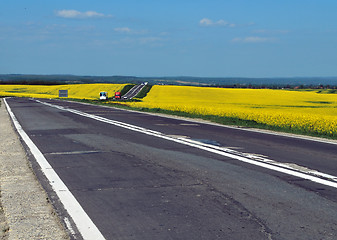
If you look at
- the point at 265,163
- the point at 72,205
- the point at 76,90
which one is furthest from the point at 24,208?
the point at 76,90

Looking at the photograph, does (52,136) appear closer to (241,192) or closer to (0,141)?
(0,141)

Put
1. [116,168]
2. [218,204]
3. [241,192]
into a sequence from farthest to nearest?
[116,168]
[241,192]
[218,204]

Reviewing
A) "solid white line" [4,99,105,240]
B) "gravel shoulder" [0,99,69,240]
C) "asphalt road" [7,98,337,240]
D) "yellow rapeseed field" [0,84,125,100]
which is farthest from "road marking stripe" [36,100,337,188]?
"yellow rapeseed field" [0,84,125,100]

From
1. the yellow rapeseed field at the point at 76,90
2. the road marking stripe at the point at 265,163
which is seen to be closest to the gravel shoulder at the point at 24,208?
the road marking stripe at the point at 265,163

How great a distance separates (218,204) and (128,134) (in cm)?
1034

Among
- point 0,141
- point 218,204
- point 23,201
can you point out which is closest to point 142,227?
point 218,204

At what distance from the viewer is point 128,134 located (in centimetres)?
1680

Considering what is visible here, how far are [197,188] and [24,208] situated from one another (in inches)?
105

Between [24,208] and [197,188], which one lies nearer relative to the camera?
[24,208]

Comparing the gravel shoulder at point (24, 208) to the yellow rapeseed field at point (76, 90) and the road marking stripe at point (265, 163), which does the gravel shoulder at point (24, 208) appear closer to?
the road marking stripe at point (265, 163)

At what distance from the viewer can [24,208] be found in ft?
21.4

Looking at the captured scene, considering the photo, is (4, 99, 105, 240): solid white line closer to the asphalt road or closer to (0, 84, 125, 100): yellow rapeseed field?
the asphalt road

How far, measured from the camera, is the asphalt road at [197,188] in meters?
5.60

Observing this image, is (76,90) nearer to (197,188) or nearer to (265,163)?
(265,163)
